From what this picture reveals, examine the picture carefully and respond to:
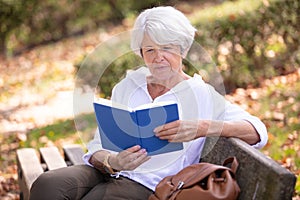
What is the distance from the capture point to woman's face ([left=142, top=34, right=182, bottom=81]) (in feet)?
11.2

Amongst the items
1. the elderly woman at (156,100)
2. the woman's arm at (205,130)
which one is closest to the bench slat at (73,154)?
the elderly woman at (156,100)

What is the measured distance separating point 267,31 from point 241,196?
5.18 m

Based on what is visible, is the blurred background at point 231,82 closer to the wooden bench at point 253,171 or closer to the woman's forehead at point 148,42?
the woman's forehead at point 148,42

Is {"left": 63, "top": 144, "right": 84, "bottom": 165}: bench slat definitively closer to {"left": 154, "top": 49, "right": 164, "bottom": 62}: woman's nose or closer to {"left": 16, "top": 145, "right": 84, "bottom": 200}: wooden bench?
{"left": 16, "top": 145, "right": 84, "bottom": 200}: wooden bench

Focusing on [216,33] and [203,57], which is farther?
[216,33]

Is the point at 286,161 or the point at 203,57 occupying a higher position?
the point at 203,57

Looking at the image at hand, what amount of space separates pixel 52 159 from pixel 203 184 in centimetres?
237

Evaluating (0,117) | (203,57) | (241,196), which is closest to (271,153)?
(203,57)

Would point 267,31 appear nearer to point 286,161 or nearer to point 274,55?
point 274,55

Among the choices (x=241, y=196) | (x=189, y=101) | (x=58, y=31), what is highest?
(x=189, y=101)

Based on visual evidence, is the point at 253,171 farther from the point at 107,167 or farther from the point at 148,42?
the point at 148,42

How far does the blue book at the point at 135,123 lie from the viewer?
3.03m

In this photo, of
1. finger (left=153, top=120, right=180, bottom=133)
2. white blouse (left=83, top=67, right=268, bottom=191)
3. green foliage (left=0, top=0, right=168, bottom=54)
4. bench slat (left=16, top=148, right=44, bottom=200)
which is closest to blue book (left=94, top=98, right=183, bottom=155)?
finger (left=153, top=120, right=180, bottom=133)

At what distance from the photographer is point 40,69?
1155 cm
